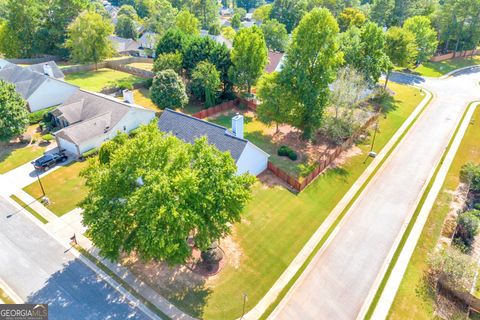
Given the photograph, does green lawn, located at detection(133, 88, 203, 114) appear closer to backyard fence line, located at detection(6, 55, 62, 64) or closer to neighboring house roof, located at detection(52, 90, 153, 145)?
neighboring house roof, located at detection(52, 90, 153, 145)

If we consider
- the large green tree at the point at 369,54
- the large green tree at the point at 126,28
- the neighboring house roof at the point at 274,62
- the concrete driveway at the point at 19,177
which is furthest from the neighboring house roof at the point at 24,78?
the large green tree at the point at 126,28

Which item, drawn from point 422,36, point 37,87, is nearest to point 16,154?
point 37,87

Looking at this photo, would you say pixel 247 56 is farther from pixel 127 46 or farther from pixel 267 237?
pixel 127 46

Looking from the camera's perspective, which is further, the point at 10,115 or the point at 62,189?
the point at 10,115

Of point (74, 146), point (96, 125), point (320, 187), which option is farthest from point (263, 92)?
point (74, 146)

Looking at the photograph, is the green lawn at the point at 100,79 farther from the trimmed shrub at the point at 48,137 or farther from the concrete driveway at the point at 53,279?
the concrete driveway at the point at 53,279

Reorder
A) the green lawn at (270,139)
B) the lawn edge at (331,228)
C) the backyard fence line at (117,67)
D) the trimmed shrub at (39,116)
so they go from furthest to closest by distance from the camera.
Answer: the backyard fence line at (117,67)
the trimmed shrub at (39,116)
the green lawn at (270,139)
the lawn edge at (331,228)
